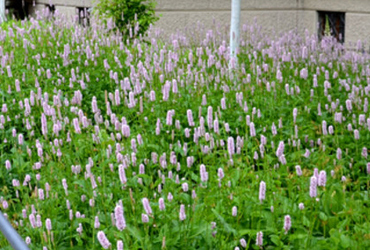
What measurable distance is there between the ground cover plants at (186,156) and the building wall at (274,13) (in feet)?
8.19

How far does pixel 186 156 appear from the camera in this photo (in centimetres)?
455

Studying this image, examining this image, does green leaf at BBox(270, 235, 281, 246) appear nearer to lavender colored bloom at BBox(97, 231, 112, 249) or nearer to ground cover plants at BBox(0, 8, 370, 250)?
ground cover plants at BBox(0, 8, 370, 250)

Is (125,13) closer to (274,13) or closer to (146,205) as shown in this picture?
(274,13)

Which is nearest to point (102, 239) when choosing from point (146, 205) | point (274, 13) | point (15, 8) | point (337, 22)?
point (146, 205)

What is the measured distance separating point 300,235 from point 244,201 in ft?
1.84

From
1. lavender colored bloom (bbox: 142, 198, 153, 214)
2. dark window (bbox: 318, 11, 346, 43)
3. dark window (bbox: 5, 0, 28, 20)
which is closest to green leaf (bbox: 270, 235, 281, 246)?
lavender colored bloom (bbox: 142, 198, 153, 214)

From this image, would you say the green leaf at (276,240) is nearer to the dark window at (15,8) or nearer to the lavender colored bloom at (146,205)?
the lavender colored bloom at (146,205)

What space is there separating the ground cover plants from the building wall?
8.19 ft

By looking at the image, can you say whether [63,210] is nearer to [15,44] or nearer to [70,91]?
[70,91]

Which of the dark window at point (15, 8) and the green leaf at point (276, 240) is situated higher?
the dark window at point (15, 8)

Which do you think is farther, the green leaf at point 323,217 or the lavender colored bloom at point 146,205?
the green leaf at point 323,217

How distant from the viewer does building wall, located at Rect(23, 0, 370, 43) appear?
30.8 feet

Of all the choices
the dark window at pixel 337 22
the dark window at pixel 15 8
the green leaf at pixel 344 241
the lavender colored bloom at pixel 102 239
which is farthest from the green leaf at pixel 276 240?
the dark window at pixel 15 8

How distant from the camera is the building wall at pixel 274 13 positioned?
938cm
